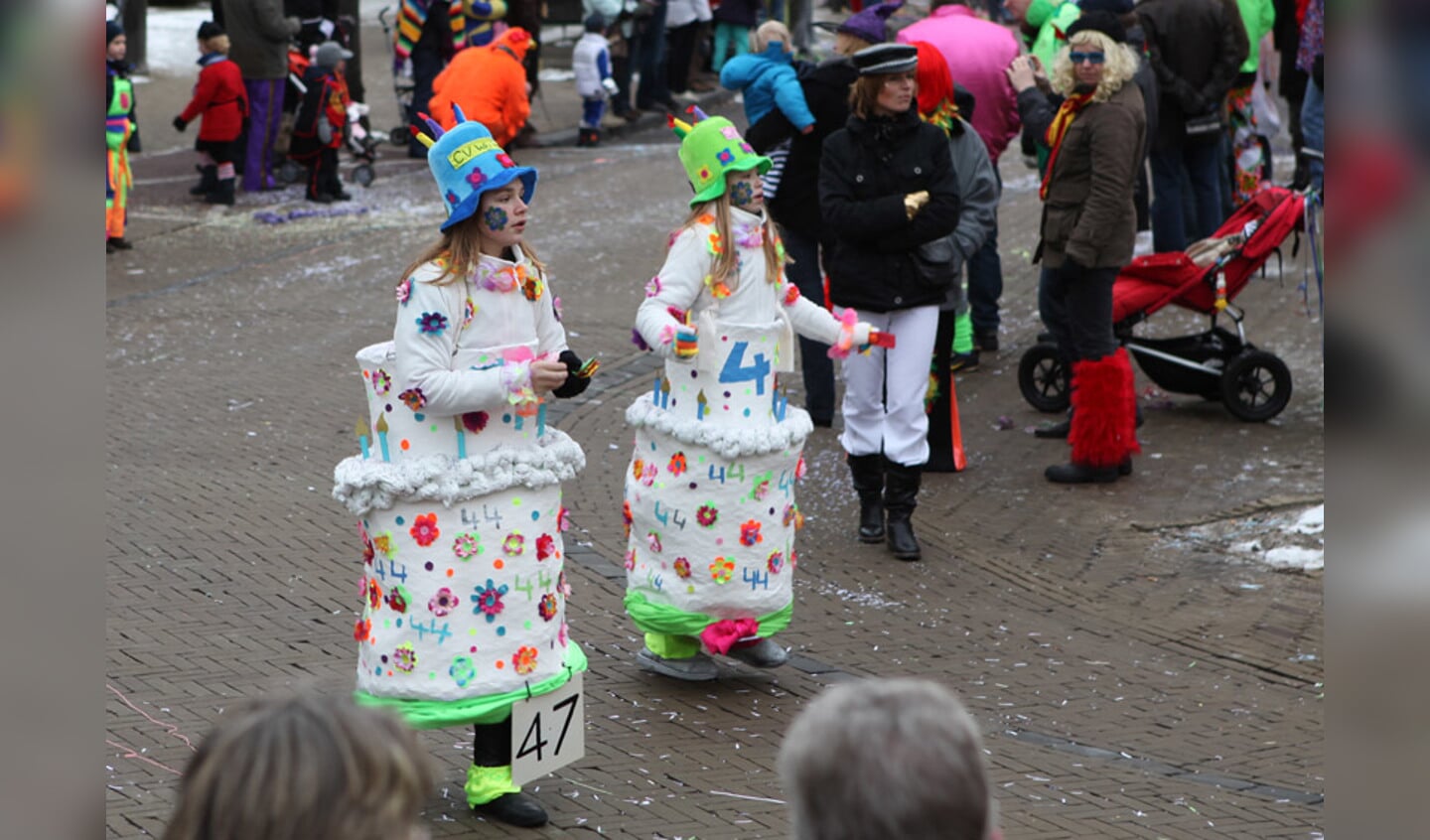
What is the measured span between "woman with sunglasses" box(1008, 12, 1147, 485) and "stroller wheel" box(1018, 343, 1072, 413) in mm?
901

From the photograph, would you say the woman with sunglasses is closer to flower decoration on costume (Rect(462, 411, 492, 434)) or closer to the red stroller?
the red stroller

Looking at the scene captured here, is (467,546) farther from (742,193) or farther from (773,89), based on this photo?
(773,89)

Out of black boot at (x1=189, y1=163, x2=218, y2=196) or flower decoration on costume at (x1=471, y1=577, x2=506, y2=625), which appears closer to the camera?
flower decoration on costume at (x1=471, y1=577, x2=506, y2=625)

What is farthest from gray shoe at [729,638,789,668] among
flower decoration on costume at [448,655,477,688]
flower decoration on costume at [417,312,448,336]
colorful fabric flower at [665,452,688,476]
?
flower decoration on costume at [417,312,448,336]

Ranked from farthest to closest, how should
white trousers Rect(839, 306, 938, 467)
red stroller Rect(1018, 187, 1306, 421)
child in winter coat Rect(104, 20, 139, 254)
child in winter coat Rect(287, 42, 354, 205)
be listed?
child in winter coat Rect(287, 42, 354, 205)
child in winter coat Rect(104, 20, 139, 254)
red stroller Rect(1018, 187, 1306, 421)
white trousers Rect(839, 306, 938, 467)

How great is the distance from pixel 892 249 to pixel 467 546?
3.19 meters

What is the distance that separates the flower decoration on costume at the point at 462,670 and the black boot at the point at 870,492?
328 cm

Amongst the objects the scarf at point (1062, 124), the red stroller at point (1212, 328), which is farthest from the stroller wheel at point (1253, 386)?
the scarf at point (1062, 124)

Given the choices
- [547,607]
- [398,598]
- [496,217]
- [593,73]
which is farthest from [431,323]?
[593,73]

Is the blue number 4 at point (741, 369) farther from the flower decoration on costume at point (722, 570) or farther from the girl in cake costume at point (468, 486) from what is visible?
the girl in cake costume at point (468, 486)

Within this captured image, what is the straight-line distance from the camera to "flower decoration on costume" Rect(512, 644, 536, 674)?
4852 mm
